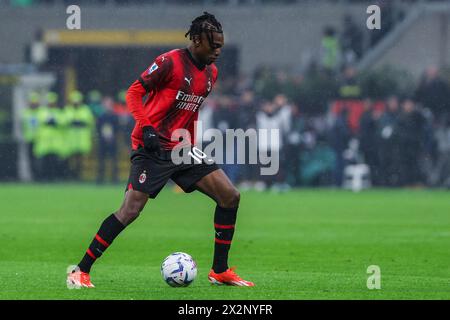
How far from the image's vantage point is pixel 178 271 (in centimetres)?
1002

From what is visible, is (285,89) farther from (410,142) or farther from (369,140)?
(410,142)

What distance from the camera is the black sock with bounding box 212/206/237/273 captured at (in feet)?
34.2

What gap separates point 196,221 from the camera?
18.2 meters

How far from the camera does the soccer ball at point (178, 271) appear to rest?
10023 mm

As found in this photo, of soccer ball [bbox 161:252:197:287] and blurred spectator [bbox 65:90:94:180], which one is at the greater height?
blurred spectator [bbox 65:90:94:180]

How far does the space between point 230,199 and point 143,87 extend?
1.21 metres

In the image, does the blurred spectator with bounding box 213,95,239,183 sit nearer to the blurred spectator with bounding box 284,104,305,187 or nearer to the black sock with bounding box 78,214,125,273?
the blurred spectator with bounding box 284,104,305,187

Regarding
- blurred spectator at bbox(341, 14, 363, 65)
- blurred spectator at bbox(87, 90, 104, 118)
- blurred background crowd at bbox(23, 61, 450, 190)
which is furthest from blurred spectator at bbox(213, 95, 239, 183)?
blurred spectator at bbox(341, 14, 363, 65)

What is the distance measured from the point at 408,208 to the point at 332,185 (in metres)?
7.75

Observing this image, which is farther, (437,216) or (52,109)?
(52,109)

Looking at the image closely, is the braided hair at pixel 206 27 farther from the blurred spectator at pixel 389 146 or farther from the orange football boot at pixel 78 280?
the blurred spectator at pixel 389 146

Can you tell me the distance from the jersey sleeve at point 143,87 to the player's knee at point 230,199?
3.06 feet

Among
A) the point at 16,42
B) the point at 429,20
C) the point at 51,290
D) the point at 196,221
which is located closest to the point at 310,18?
the point at 429,20
